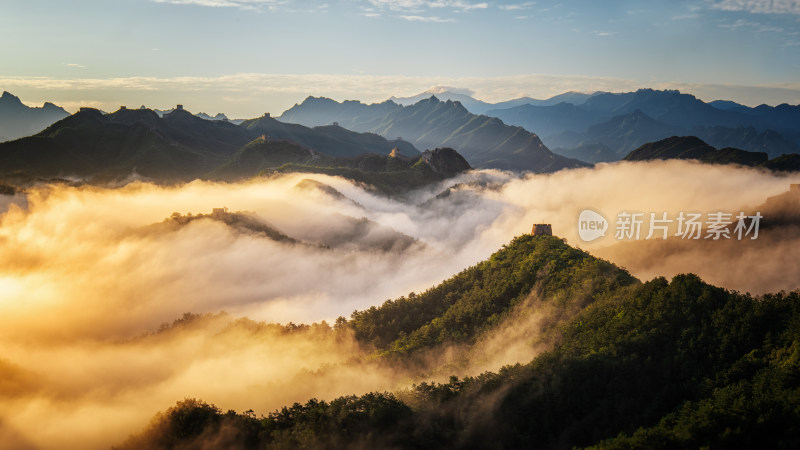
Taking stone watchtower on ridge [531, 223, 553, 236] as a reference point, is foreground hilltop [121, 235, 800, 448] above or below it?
below

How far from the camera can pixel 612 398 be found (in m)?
40.6

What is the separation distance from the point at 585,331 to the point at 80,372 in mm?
85189

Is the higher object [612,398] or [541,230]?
[541,230]

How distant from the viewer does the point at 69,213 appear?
18400cm

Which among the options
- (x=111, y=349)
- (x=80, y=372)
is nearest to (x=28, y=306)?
(x=111, y=349)

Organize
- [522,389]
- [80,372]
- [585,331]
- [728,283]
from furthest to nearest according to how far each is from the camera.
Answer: [728,283] → [80,372] → [585,331] → [522,389]

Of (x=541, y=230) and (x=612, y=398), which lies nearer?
(x=612, y=398)

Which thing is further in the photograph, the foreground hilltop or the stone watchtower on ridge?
the stone watchtower on ridge

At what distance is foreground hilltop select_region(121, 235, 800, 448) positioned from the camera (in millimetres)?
33531

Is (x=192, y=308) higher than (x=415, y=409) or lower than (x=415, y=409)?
lower

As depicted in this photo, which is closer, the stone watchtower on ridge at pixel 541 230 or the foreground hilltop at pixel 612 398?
the foreground hilltop at pixel 612 398

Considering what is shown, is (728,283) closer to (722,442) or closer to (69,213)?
(722,442)

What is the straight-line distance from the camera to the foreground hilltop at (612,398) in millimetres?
33531

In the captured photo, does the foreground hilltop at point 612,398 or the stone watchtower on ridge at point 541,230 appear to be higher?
the stone watchtower on ridge at point 541,230
